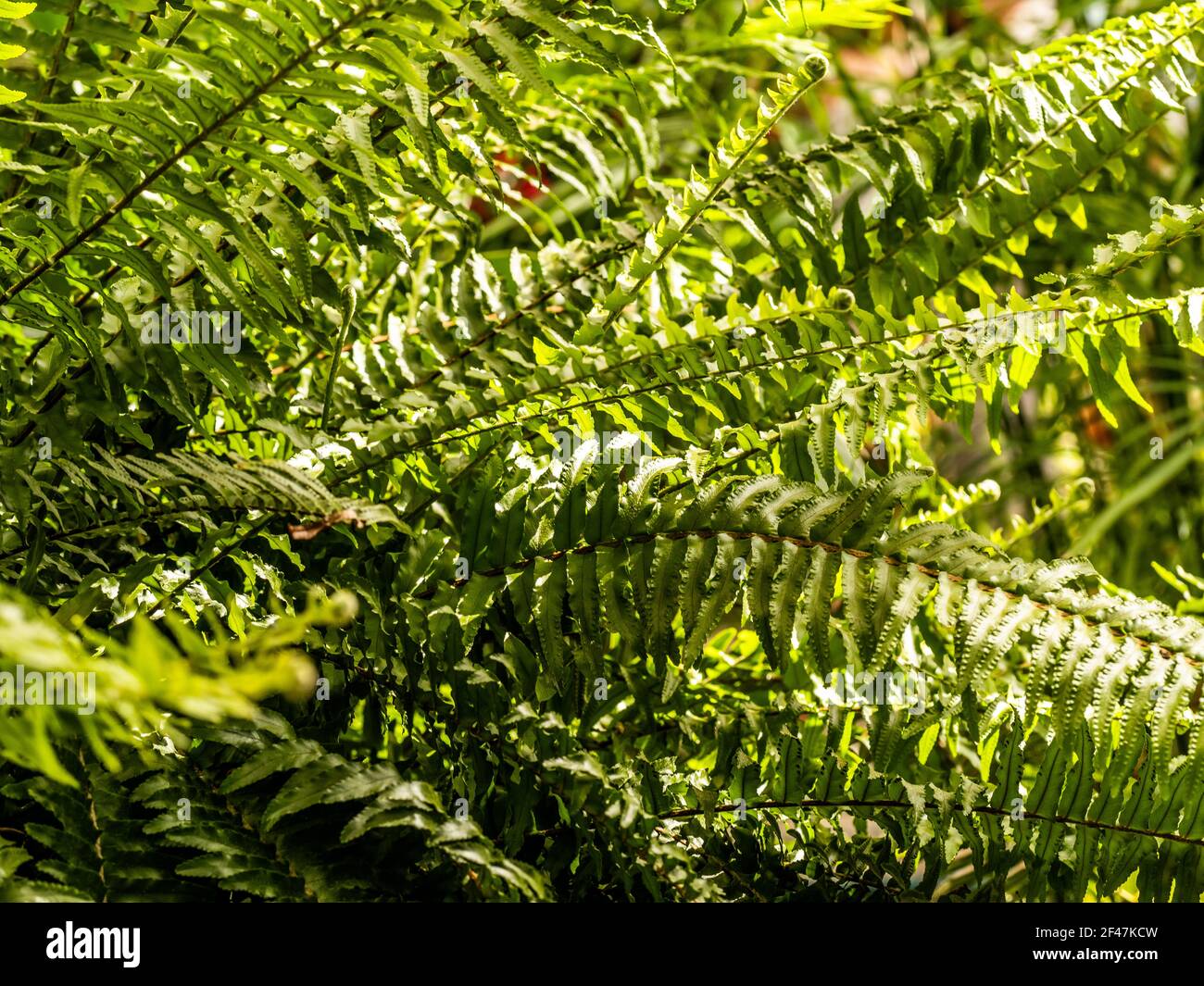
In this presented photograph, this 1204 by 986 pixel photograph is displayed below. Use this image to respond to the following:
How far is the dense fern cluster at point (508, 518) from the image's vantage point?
Answer: 1.71 feet

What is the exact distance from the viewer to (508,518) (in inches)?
24.3

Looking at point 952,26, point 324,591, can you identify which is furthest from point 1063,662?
point 952,26

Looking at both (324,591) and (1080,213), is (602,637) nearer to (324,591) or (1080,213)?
(324,591)

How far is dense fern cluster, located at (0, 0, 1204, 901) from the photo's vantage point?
1.71 ft

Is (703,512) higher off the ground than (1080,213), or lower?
lower

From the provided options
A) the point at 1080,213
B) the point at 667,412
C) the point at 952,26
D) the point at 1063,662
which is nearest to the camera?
the point at 1063,662

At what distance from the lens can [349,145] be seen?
1.89 ft

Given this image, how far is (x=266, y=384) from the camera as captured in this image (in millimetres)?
682

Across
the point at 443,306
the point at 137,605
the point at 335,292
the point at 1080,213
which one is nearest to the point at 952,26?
the point at 1080,213

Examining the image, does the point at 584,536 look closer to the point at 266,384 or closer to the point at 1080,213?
the point at 266,384

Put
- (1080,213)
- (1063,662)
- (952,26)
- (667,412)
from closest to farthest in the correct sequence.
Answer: (1063,662), (667,412), (1080,213), (952,26)
